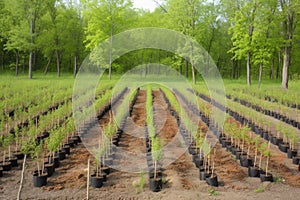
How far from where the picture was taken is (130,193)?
4703mm

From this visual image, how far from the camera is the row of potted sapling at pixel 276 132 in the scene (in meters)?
6.93

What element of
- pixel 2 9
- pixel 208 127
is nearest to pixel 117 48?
pixel 2 9

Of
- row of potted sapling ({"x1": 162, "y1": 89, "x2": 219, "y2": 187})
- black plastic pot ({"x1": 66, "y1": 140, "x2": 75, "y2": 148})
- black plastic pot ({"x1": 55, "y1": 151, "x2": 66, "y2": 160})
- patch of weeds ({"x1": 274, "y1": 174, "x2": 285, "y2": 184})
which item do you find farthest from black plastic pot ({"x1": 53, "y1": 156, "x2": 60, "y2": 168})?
patch of weeds ({"x1": 274, "y1": 174, "x2": 285, "y2": 184})

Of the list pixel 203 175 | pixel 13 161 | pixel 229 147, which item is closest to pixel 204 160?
pixel 203 175

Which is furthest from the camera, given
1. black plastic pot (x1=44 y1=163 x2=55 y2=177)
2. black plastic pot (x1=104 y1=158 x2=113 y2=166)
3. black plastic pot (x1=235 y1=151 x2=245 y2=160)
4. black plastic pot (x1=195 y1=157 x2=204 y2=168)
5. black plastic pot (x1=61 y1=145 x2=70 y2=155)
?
black plastic pot (x1=61 y1=145 x2=70 y2=155)

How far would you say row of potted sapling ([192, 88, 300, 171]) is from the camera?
6.93 metres

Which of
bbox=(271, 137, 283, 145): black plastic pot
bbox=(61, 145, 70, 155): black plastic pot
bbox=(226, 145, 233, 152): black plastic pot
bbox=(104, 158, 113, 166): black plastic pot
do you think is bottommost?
bbox=(104, 158, 113, 166): black plastic pot

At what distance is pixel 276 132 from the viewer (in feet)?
30.2

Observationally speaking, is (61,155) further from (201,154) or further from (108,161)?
(201,154)

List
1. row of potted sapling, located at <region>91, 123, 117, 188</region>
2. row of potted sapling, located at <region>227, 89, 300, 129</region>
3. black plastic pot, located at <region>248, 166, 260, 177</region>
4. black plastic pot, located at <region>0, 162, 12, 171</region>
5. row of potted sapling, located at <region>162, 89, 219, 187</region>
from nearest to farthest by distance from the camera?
row of potted sapling, located at <region>91, 123, 117, 188</region> < row of potted sapling, located at <region>162, 89, 219, 187</region> < black plastic pot, located at <region>248, 166, 260, 177</region> < black plastic pot, located at <region>0, 162, 12, 171</region> < row of potted sapling, located at <region>227, 89, 300, 129</region>

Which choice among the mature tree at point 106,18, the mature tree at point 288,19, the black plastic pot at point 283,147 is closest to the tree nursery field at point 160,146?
the black plastic pot at point 283,147

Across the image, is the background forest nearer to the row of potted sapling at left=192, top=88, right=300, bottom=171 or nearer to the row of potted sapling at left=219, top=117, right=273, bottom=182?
the row of potted sapling at left=192, top=88, right=300, bottom=171

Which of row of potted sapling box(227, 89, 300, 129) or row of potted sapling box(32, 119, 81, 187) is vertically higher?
row of potted sapling box(227, 89, 300, 129)

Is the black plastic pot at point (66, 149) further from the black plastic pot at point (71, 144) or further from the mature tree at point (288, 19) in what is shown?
the mature tree at point (288, 19)
